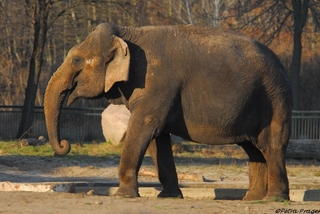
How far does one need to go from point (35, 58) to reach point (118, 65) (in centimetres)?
1733

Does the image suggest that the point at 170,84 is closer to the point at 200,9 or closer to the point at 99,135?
the point at 99,135

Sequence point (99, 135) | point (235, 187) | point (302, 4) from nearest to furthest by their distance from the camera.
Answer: point (235, 187)
point (99, 135)
point (302, 4)

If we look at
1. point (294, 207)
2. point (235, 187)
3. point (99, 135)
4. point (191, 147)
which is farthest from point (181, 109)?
point (99, 135)

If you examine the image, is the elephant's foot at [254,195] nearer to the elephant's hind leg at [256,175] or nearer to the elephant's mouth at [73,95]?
the elephant's hind leg at [256,175]

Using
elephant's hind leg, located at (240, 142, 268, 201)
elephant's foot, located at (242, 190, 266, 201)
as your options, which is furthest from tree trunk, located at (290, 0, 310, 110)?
elephant's foot, located at (242, 190, 266, 201)

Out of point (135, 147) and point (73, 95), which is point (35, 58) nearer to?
point (73, 95)

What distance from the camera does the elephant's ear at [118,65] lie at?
42.9 feet

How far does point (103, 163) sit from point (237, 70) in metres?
9.37

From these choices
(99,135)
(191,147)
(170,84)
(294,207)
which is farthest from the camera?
(99,135)

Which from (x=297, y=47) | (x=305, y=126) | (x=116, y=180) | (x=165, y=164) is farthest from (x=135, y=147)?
(x=297, y=47)

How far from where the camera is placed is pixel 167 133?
45.6ft

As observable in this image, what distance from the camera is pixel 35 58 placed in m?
30.2

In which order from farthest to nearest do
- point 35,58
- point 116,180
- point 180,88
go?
point 35,58 < point 116,180 < point 180,88

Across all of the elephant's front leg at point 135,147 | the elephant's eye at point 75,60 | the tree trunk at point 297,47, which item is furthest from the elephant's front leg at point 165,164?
the tree trunk at point 297,47
